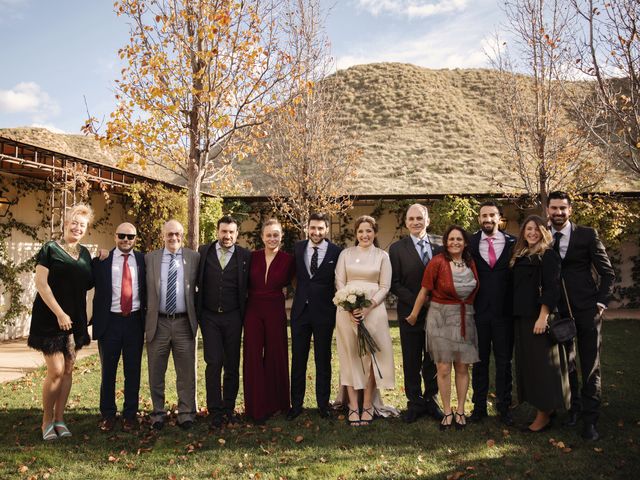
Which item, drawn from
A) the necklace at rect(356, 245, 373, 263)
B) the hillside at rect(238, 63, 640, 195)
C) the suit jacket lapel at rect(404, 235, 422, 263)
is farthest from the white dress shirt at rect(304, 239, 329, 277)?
the hillside at rect(238, 63, 640, 195)

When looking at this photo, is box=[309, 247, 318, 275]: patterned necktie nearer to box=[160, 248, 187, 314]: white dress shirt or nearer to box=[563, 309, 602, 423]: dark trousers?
box=[160, 248, 187, 314]: white dress shirt

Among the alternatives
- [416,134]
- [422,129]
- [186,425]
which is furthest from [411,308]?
[422,129]

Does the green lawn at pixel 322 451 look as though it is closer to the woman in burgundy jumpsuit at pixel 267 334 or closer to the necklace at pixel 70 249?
the woman in burgundy jumpsuit at pixel 267 334

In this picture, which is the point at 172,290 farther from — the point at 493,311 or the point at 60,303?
the point at 493,311

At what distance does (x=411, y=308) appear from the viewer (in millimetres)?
5328

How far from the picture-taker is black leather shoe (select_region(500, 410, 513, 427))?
16.5 feet

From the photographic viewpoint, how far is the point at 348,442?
15.4 feet

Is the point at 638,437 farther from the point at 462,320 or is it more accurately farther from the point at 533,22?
the point at 533,22

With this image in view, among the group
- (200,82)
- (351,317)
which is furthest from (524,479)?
(200,82)

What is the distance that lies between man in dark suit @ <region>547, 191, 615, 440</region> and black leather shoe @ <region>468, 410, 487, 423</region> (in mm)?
870

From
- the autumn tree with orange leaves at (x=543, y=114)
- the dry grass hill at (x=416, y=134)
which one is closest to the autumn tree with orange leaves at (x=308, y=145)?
the autumn tree with orange leaves at (x=543, y=114)

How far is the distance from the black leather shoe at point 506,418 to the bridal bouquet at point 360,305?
135 cm

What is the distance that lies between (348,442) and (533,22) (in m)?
11.0

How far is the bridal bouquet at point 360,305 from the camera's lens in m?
4.89
